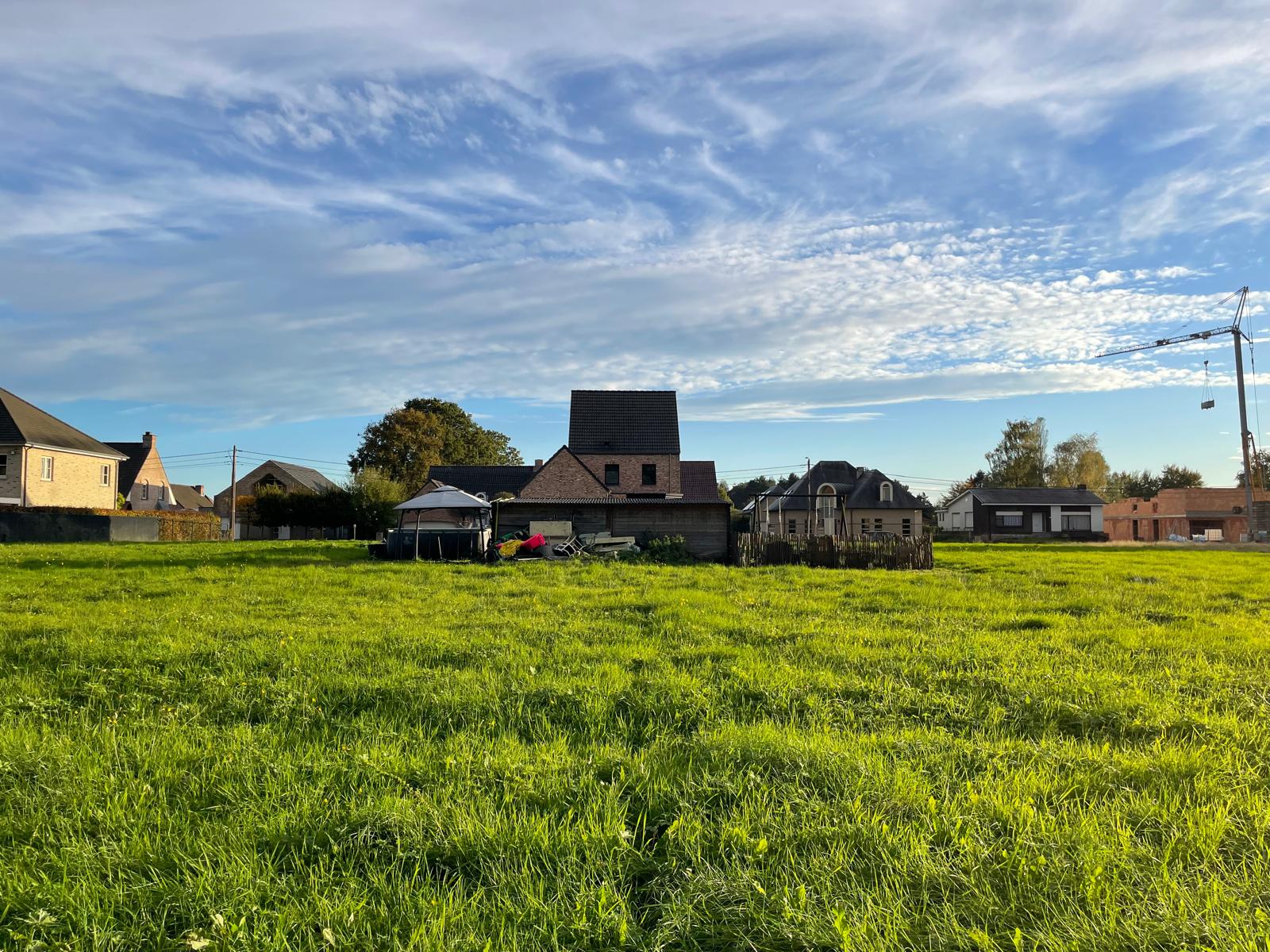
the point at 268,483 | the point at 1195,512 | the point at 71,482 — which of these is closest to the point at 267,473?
the point at 268,483

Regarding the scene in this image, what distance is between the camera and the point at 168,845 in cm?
367

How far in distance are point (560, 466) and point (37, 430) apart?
3146cm

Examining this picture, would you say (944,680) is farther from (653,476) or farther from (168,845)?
(653,476)

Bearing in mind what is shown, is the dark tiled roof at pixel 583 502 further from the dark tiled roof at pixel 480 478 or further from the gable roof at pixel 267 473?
the gable roof at pixel 267 473

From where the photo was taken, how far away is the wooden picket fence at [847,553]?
81.5ft

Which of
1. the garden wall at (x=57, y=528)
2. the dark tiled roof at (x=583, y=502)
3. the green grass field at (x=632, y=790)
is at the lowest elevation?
the green grass field at (x=632, y=790)

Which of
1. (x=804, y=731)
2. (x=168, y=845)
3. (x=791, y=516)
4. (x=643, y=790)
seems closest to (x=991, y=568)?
(x=804, y=731)

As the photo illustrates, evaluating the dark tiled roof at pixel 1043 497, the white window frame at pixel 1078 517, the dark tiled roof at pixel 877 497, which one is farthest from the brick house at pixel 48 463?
the white window frame at pixel 1078 517

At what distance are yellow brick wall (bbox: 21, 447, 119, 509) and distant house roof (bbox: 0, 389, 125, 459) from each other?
48cm

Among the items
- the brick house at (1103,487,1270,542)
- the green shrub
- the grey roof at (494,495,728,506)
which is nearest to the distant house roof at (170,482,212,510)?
the grey roof at (494,495,728,506)

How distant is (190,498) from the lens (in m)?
78.3

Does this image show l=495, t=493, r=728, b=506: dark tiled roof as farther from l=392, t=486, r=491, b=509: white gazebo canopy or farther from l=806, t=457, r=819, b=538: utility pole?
l=806, t=457, r=819, b=538: utility pole

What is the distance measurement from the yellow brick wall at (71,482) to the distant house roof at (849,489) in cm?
4583

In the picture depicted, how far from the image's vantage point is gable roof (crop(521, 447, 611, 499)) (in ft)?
112
